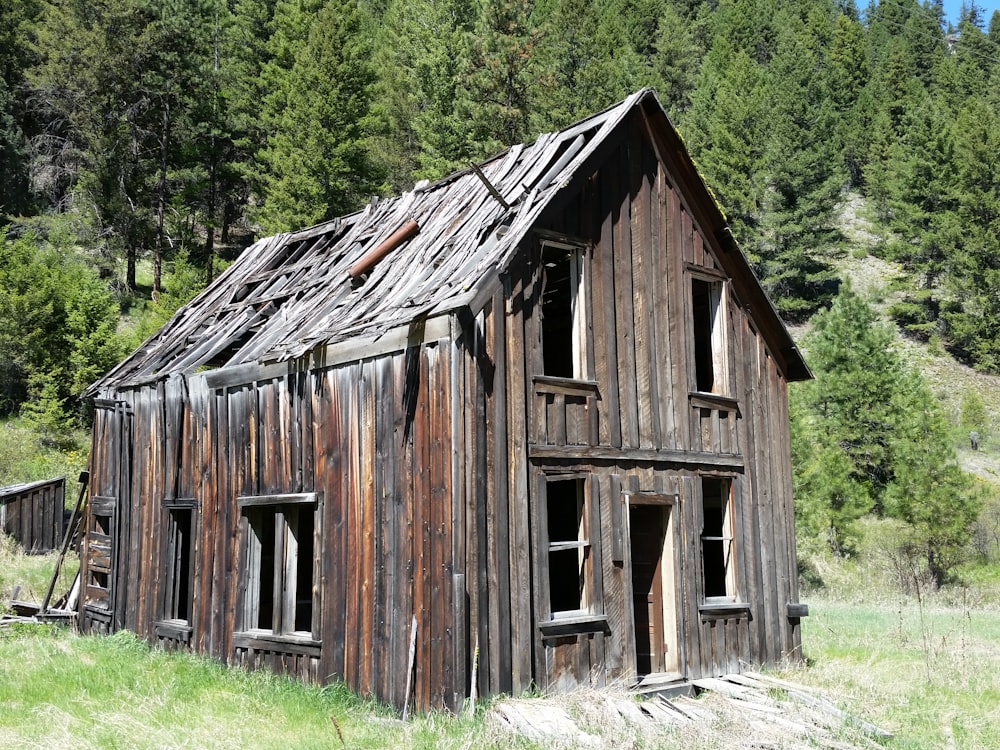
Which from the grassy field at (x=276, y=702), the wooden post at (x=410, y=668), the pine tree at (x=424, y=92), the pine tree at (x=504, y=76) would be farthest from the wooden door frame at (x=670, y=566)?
the pine tree at (x=504, y=76)

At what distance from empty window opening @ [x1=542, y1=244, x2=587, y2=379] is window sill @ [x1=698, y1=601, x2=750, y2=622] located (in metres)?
3.42

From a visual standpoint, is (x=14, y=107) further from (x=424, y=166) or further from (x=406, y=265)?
(x=406, y=265)

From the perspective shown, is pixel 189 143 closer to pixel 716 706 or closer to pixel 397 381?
pixel 397 381

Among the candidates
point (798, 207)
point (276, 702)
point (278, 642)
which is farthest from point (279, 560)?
point (798, 207)

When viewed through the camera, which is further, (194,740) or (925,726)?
(925,726)

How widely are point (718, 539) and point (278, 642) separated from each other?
5770 millimetres

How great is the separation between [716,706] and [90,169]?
1590 inches

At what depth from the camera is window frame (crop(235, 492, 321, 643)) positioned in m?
10.4

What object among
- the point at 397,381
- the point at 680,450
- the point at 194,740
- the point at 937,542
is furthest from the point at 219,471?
the point at 937,542

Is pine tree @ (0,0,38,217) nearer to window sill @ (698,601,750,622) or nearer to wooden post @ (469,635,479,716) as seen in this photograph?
window sill @ (698,601,750,622)

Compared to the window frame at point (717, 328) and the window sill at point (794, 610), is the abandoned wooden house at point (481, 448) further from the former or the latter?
the window sill at point (794, 610)

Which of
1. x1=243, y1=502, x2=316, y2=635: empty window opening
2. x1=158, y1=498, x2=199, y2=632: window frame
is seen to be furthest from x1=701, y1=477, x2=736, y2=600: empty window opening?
x1=158, y1=498, x2=199, y2=632: window frame

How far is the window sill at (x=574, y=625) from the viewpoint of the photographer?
31.0ft

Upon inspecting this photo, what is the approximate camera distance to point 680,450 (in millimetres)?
11633
